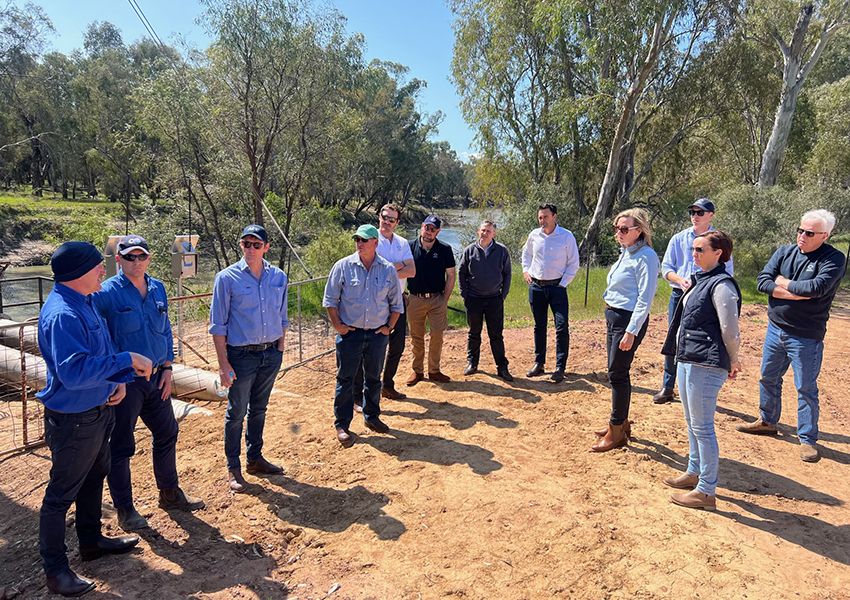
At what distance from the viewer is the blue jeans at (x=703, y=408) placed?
331 cm

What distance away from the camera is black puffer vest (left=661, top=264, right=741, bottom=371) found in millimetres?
3244

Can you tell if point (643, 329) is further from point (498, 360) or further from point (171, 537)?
point (171, 537)

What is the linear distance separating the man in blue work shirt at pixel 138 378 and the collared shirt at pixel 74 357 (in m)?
0.35

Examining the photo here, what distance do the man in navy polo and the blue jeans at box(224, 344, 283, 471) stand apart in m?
2.15

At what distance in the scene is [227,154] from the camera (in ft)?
50.1

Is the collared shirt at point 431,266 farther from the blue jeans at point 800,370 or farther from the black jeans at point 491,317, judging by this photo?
the blue jeans at point 800,370

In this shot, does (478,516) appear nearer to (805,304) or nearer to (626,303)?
(626,303)

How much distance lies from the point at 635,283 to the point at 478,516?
7.35 feet

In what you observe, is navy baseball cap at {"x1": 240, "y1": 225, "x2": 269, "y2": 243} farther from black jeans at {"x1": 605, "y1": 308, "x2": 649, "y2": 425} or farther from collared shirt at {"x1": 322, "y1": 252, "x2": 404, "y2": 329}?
black jeans at {"x1": 605, "y1": 308, "x2": 649, "y2": 425}

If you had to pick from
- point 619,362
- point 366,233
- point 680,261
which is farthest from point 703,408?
point 366,233

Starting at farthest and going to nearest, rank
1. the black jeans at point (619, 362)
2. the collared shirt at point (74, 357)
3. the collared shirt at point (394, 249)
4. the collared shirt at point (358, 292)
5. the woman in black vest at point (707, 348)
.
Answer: the collared shirt at point (394, 249) < the collared shirt at point (358, 292) < the black jeans at point (619, 362) < the woman in black vest at point (707, 348) < the collared shirt at point (74, 357)

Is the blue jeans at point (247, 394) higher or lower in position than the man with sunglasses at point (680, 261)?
lower

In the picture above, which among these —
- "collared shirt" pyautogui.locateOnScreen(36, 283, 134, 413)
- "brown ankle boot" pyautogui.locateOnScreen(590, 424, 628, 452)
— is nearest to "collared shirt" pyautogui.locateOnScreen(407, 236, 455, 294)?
"brown ankle boot" pyautogui.locateOnScreen(590, 424, 628, 452)

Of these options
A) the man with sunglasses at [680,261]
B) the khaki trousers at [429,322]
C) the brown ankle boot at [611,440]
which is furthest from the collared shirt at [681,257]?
the khaki trousers at [429,322]
